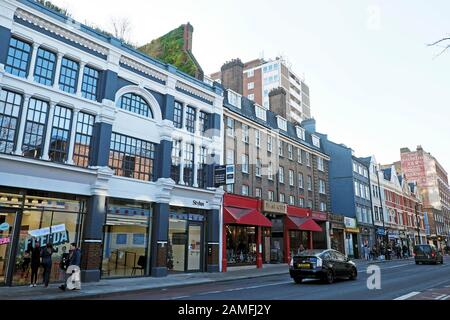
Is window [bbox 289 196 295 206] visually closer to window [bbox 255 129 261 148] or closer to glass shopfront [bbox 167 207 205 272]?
window [bbox 255 129 261 148]

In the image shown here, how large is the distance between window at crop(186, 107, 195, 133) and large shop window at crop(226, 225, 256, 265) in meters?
7.96

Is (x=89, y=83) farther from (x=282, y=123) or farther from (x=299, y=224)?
(x=282, y=123)

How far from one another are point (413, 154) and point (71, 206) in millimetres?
91458

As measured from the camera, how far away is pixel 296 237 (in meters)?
35.2

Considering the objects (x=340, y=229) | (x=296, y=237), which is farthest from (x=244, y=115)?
(x=340, y=229)

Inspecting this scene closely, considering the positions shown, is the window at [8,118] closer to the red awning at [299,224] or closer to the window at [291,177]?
the red awning at [299,224]

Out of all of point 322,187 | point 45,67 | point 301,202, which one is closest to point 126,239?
point 45,67

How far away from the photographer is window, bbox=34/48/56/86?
16.9m

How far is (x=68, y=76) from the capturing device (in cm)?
1808
